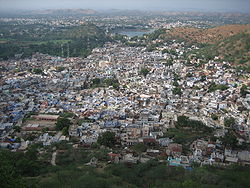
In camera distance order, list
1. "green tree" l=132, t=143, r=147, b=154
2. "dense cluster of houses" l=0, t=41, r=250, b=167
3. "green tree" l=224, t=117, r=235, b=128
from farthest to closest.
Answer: "green tree" l=224, t=117, r=235, b=128
"dense cluster of houses" l=0, t=41, r=250, b=167
"green tree" l=132, t=143, r=147, b=154

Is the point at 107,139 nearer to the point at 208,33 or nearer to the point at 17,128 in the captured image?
the point at 17,128

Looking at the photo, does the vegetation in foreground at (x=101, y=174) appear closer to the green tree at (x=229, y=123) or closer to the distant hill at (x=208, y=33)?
the green tree at (x=229, y=123)

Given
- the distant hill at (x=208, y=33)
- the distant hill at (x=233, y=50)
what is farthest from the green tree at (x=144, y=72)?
the distant hill at (x=208, y=33)

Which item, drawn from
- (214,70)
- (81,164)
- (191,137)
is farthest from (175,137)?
(214,70)

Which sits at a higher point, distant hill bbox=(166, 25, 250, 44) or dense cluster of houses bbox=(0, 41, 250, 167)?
distant hill bbox=(166, 25, 250, 44)

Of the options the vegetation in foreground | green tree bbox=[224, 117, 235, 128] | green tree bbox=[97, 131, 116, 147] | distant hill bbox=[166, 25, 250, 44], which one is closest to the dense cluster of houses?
green tree bbox=[224, 117, 235, 128]

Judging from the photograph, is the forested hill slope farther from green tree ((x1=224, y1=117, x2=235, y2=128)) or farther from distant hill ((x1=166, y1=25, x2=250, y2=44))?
green tree ((x1=224, y1=117, x2=235, y2=128))

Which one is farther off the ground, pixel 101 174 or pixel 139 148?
pixel 101 174

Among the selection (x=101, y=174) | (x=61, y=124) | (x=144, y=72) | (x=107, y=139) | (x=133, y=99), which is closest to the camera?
(x=101, y=174)

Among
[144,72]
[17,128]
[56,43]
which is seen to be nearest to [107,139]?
[17,128]

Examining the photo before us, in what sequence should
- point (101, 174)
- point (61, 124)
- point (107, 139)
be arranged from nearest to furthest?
1. point (101, 174)
2. point (107, 139)
3. point (61, 124)
